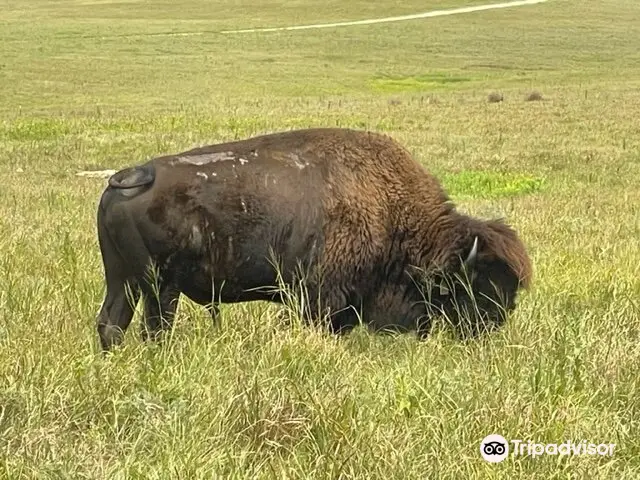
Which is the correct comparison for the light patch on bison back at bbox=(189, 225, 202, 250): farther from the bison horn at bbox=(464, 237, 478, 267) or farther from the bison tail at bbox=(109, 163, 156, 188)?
the bison horn at bbox=(464, 237, 478, 267)

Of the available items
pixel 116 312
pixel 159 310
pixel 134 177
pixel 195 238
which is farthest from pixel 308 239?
pixel 116 312

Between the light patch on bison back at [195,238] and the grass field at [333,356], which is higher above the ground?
the light patch on bison back at [195,238]

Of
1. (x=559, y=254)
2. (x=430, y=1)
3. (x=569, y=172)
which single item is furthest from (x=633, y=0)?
(x=559, y=254)

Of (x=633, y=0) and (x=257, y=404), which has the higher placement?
(x=257, y=404)

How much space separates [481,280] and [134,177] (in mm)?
2275

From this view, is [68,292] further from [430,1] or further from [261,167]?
[430,1]

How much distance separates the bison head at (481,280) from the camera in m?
5.51

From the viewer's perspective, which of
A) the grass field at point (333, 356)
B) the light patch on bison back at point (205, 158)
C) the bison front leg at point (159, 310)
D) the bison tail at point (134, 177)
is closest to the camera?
the grass field at point (333, 356)

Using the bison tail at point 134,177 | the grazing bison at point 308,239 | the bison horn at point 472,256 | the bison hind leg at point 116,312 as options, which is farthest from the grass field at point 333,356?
the bison tail at point 134,177

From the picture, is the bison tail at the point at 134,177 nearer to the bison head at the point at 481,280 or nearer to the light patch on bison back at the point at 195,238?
the light patch on bison back at the point at 195,238

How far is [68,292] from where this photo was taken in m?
5.97

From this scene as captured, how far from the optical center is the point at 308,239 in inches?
220

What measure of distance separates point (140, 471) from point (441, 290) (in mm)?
2896

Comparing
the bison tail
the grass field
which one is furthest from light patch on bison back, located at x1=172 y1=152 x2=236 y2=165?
the grass field
